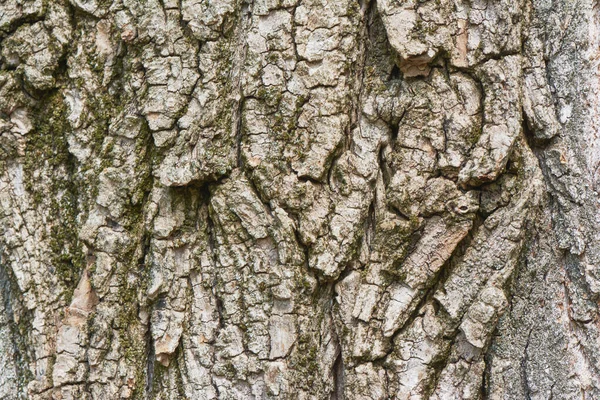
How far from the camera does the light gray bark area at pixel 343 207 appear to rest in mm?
1979

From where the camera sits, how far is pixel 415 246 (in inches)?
78.7

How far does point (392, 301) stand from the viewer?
1995 millimetres

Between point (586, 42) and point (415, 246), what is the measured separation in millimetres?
868

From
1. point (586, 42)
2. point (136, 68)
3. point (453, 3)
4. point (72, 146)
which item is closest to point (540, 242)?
A: point (586, 42)

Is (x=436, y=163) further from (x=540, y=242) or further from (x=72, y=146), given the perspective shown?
(x=72, y=146)

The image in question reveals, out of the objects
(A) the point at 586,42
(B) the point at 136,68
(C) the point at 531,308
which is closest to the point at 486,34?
(A) the point at 586,42

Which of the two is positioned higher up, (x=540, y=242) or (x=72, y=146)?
(x=72, y=146)

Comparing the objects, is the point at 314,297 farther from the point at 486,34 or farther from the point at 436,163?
the point at 486,34

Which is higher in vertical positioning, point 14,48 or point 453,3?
point 14,48

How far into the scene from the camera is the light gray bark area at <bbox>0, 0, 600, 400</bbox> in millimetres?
1979

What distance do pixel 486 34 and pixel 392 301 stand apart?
91cm

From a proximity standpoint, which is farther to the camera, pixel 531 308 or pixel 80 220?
pixel 80 220

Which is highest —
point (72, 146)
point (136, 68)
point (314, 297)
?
point (136, 68)

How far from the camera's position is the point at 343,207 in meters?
2.01
